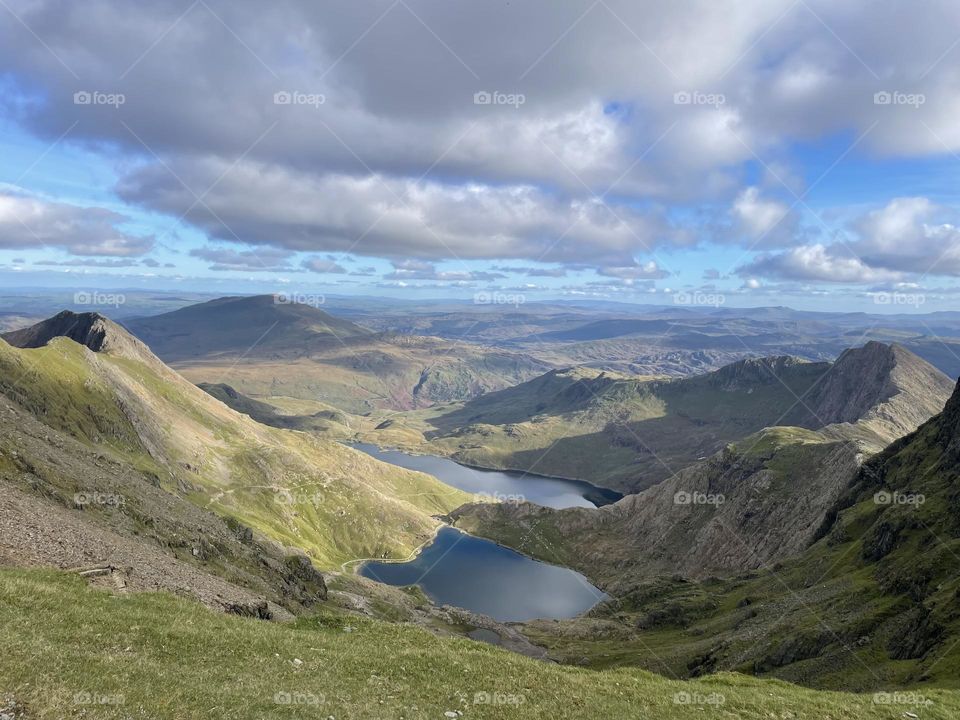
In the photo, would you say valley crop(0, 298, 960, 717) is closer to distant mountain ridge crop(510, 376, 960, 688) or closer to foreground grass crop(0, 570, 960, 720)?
distant mountain ridge crop(510, 376, 960, 688)

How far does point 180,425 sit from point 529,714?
8146 inches

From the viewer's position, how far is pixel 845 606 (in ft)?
266

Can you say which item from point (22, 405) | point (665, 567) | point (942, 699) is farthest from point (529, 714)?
point (665, 567)

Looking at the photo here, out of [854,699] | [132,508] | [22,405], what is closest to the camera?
[854,699]

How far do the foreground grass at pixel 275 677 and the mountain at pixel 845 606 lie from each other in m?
12.3

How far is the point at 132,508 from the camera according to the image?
250 feet

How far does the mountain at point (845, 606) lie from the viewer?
60969 millimetres

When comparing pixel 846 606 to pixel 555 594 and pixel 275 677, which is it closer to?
pixel 275 677

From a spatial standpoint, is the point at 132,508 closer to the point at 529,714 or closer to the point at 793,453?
the point at 529,714

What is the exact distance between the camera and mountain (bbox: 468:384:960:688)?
200 ft

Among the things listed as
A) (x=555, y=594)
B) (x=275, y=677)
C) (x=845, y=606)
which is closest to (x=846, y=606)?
(x=845, y=606)

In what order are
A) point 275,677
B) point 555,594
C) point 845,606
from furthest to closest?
point 555,594 → point 845,606 → point 275,677

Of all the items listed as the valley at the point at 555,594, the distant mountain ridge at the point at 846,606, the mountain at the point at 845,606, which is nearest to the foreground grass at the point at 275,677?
the valley at the point at 555,594

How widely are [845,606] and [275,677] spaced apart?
87881 millimetres
